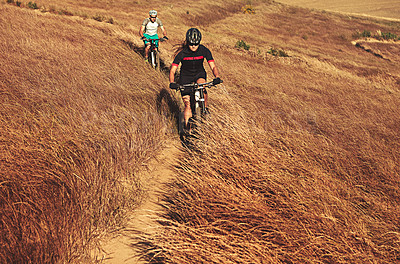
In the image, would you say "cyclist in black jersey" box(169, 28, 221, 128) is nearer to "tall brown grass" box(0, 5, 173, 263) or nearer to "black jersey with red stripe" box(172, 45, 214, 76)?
"black jersey with red stripe" box(172, 45, 214, 76)

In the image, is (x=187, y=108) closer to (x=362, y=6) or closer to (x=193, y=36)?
(x=193, y=36)

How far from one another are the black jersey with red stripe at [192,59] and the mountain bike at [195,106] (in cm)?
43

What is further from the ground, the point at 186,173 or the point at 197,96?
the point at 197,96

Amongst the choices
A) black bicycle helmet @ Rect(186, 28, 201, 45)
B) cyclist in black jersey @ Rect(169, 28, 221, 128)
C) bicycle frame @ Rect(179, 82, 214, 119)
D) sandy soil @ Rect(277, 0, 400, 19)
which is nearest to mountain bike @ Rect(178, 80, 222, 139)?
bicycle frame @ Rect(179, 82, 214, 119)

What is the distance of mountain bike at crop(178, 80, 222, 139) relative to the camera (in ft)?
15.5

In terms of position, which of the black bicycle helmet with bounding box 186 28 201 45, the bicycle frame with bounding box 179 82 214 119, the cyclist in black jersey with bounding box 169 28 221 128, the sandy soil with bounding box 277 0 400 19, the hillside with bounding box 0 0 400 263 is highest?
the sandy soil with bounding box 277 0 400 19

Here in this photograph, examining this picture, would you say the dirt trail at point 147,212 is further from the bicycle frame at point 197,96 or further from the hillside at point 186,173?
the bicycle frame at point 197,96

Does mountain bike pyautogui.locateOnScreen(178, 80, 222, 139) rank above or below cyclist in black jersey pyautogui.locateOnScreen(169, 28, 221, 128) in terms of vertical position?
below

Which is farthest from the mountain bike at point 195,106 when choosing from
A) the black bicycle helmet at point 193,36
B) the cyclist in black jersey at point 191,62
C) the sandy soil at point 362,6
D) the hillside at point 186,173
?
the sandy soil at point 362,6

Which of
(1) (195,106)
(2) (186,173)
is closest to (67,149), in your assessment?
(2) (186,173)

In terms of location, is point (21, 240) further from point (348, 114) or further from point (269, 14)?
point (269, 14)

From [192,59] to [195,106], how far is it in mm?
884

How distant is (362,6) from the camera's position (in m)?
80.1

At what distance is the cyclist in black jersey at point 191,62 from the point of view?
459cm
